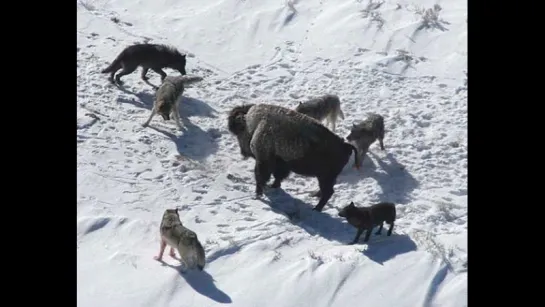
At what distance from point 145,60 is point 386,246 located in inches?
255

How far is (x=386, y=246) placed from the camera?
955 centimetres

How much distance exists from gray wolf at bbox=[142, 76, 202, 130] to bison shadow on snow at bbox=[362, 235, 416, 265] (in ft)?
14.2

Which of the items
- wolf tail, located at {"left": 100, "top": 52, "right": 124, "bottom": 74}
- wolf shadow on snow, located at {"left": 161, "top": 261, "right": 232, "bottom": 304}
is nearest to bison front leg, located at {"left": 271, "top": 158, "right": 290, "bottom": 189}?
wolf shadow on snow, located at {"left": 161, "top": 261, "right": 232, "bottom": 304}

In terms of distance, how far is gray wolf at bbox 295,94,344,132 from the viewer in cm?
1238

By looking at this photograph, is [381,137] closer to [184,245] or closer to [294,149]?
[294,149]

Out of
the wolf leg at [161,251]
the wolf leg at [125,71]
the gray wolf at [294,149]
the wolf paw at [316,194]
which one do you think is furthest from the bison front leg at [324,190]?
the wolf leg at [125,71]

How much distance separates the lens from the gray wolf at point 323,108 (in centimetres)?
1238

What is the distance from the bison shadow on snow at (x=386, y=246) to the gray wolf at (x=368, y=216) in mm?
166

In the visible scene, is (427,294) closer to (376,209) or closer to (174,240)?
(376,209)

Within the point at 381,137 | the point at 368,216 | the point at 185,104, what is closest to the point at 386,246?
A: the point at 368,216

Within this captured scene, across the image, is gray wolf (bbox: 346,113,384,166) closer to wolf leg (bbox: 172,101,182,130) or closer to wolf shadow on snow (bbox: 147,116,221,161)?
wolf shadow on snow (bbox: 147,116,221,161)

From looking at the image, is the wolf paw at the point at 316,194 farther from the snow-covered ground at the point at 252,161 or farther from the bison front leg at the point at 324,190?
the bison front leg at the point at 324,190
